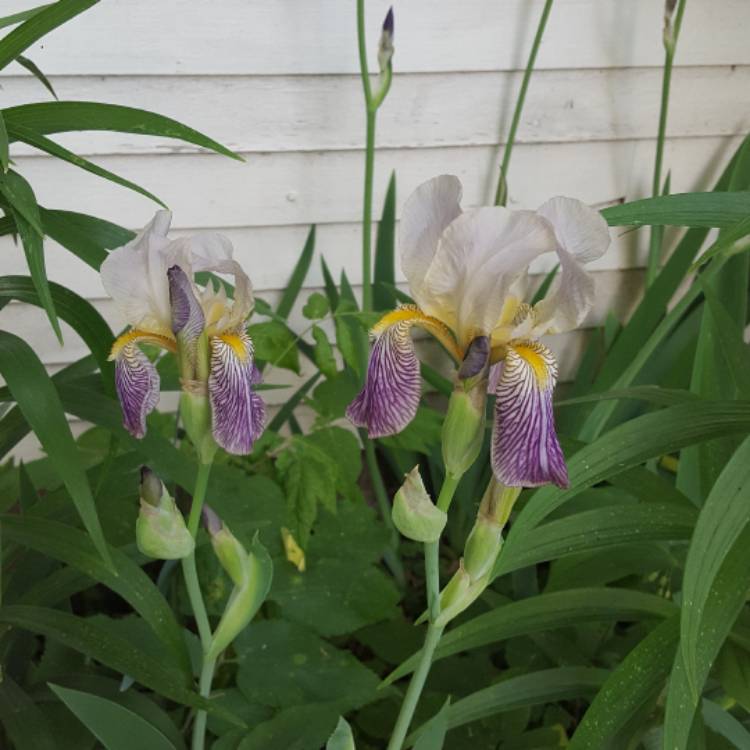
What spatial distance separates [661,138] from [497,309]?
1.01 meters

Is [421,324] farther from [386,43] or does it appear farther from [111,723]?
[386,43]

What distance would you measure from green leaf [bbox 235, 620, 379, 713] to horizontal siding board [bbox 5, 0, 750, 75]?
871mm

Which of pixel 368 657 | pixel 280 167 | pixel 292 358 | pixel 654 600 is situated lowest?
pixel 368 657

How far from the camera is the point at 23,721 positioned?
3.04ft

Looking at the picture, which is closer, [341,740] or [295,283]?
[341,740]

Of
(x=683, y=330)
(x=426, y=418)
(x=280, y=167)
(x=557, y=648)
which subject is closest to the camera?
(x=557, y=648)

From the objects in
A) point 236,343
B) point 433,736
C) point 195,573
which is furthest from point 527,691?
point 236,343

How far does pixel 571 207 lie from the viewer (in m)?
0.61

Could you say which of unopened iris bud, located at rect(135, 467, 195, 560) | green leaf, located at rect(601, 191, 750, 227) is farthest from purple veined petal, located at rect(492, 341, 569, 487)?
unopened iris bud, located at rect(135, 467, 195, 560)

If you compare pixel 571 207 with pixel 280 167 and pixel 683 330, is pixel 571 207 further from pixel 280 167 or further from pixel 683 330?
pixel 683 330

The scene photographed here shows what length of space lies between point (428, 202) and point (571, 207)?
102 millimetres

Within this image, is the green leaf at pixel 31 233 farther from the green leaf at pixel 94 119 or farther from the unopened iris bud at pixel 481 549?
the unopened iris bud at pixel 481 549

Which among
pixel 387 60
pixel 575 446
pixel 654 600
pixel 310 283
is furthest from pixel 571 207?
pixel 310 283

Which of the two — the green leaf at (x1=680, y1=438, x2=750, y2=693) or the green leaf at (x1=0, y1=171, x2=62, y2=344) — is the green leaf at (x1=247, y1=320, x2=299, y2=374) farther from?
the green leaf at (x1=680, y1=438, x2=750, y2=693)
